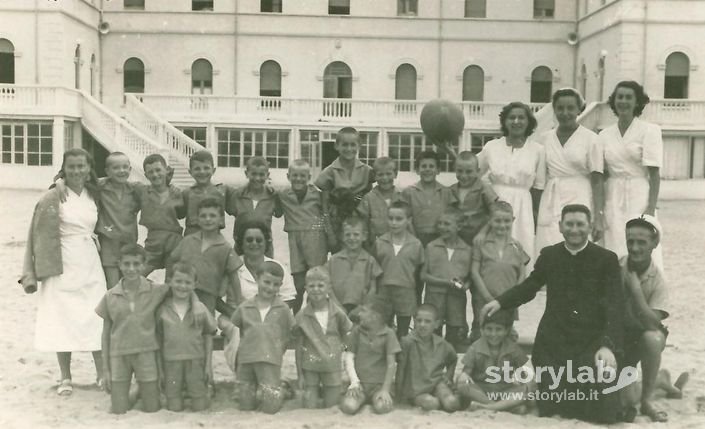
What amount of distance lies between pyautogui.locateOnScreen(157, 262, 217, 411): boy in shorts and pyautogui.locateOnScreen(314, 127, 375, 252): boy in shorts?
1959 mm

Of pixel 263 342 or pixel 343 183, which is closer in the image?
pixel 263 342

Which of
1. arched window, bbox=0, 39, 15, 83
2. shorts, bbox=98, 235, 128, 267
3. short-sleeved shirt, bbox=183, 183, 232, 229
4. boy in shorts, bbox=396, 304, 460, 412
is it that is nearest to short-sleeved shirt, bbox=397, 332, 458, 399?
boy in shorts, bbox=396, 304, 460, 412

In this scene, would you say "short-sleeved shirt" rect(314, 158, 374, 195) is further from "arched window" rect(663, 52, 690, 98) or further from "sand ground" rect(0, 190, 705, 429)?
"arched window" rect(663, 52, 690, 98)

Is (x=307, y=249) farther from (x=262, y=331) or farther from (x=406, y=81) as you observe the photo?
(x=406, y=81)

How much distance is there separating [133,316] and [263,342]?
1.03 m

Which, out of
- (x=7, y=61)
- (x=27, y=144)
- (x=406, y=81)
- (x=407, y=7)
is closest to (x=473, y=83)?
(x=406, y=81)

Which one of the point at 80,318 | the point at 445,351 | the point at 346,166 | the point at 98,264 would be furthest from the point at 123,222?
the point at 445,351

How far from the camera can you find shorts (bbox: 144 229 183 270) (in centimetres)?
765

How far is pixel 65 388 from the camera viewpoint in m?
6.70

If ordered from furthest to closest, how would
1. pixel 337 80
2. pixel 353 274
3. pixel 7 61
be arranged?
1. pixel 337 80
2. pixel 7 61
3. pixel 353 274

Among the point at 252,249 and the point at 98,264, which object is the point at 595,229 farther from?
the point at 98,264

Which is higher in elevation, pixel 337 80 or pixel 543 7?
pixel 543 7

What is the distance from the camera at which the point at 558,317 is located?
6172 mm

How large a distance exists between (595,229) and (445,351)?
2.03 metres
